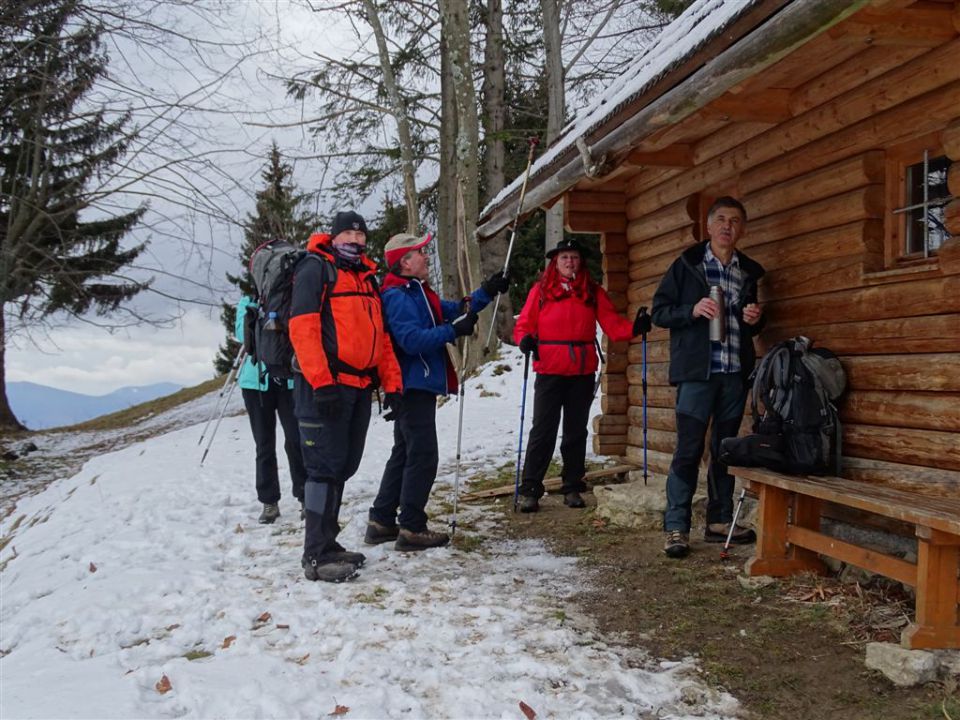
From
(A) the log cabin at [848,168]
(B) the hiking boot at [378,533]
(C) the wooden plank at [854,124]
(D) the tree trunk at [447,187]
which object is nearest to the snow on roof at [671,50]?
(A) the log cabin at [848,168]

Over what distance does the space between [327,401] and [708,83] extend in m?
2.90

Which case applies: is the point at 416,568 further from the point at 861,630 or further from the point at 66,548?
the point at 66,548

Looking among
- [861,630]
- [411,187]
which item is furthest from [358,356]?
[411,187]

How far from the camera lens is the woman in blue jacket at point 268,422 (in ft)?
21.1

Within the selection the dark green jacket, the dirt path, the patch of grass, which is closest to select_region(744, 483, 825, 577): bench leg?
the dirt path

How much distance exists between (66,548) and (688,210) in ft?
20.1

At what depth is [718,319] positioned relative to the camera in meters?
4.93

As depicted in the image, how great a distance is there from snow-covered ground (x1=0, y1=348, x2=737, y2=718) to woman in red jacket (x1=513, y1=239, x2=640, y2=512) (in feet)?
2.69

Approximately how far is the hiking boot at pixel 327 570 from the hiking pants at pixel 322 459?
5 centimetres

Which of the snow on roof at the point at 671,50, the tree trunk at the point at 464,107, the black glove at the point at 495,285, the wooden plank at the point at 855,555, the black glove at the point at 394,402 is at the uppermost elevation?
the tree trunk at the point at 464,107

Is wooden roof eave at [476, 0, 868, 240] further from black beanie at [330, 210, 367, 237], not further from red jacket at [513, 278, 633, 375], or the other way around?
black beanie at [330, 210, 367, 237]

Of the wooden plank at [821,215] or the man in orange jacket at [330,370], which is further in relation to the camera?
the man in orange jacket at [330,370]

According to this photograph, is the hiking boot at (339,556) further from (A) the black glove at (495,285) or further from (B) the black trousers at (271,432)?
(A) the black glove at (495,285)

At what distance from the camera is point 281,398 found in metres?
6.48
